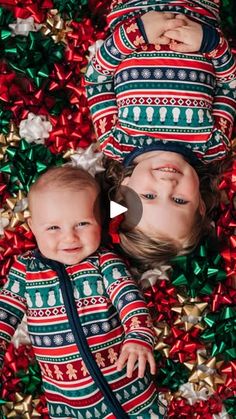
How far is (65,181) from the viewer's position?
120cm

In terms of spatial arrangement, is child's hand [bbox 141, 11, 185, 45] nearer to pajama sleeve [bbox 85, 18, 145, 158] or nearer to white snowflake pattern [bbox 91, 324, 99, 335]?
pajama sleeve [bbox 85, 18, 145, 158]

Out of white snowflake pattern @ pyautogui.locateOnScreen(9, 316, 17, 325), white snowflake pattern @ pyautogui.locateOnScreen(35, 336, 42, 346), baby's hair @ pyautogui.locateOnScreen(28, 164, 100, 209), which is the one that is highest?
baby's hair @ pyautogui.locateOnScreen(28, 164, 100, 209)

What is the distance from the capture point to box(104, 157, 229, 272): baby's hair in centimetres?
125

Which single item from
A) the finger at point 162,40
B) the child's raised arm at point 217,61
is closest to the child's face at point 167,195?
the child's raised arm at point 217,61

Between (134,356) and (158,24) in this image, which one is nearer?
(134,356)

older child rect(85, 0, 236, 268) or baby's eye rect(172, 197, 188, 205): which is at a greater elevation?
→ older child rect(85, 0, 236, 268)

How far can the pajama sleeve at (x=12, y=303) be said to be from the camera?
1.22 meters

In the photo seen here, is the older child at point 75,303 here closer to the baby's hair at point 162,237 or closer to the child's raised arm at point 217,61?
the baby's hair at point 162,237

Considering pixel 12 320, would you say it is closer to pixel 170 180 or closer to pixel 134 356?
pixel 134 356

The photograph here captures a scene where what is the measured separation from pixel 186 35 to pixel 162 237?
1.24ft

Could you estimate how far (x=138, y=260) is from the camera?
4.37ft

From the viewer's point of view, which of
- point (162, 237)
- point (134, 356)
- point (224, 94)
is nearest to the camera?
point (134, 356)

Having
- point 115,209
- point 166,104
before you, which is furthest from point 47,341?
point 166,104
